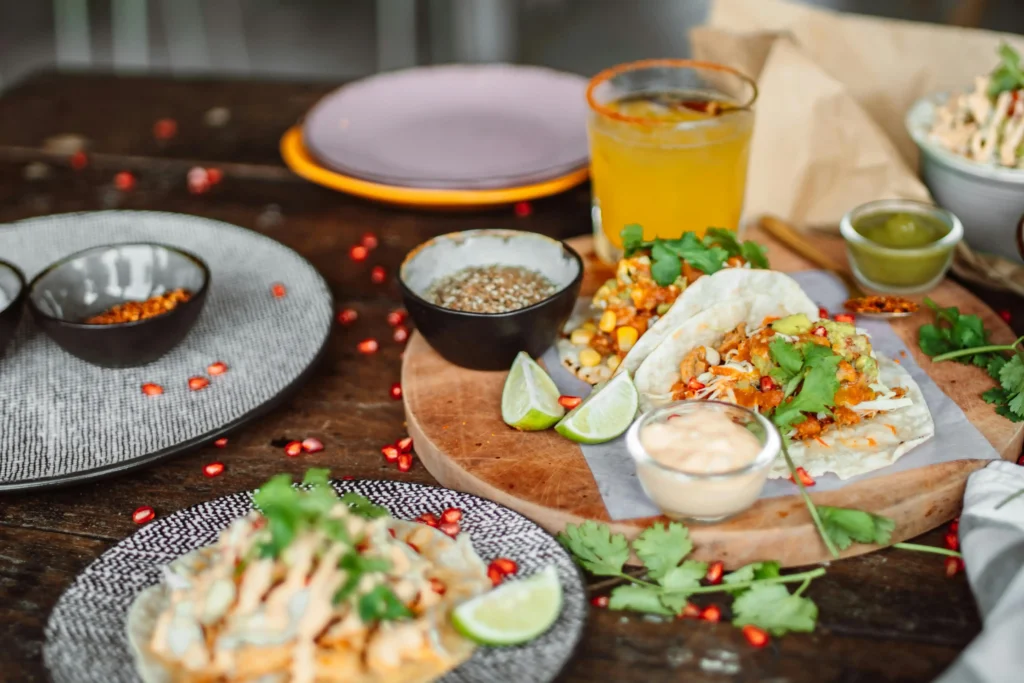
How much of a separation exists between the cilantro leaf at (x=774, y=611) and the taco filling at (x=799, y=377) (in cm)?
49

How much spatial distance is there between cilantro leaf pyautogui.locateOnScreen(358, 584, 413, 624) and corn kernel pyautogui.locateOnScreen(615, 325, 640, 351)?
1165 millimetres

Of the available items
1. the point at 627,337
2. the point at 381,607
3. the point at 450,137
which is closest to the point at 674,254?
the point at 627,337

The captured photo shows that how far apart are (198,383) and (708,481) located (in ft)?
4.95

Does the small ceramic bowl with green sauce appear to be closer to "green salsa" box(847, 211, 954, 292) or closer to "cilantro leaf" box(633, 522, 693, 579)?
"green salsa" box(847, 211, 954, 292)

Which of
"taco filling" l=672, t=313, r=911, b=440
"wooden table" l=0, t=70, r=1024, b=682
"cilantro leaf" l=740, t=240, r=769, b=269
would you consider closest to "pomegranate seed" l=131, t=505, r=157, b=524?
"wooden table" l=0, t=70, r=1024, b=682

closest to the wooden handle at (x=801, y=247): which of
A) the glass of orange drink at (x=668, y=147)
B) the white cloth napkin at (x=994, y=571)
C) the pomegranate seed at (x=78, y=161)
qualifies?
the glass of orange drink at (x=668, y=147)

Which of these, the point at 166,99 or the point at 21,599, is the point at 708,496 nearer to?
the point at 21,599

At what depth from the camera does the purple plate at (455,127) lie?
12.5ft

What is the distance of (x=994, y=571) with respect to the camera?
80.0 inches

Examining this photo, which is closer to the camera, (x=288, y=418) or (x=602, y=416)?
(x=602, y=416)

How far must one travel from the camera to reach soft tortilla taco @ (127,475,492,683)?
1778 millimetres

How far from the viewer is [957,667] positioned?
5.80 feet

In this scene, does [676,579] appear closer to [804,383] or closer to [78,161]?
[804,383]

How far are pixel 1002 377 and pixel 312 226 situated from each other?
249cm
